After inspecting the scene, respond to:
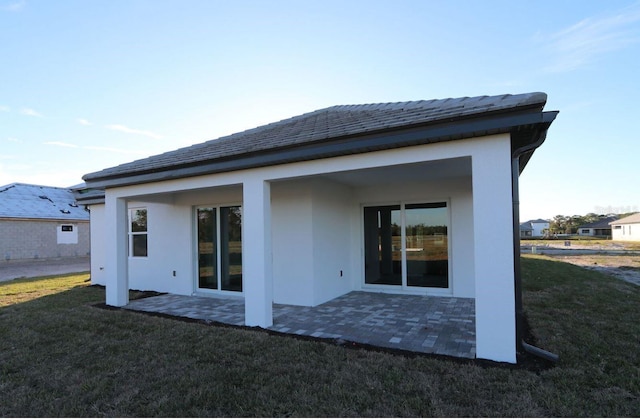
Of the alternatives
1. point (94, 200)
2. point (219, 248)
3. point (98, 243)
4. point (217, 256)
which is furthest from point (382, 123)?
point (98, 243)

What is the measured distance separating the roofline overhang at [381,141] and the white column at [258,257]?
559 millimetres

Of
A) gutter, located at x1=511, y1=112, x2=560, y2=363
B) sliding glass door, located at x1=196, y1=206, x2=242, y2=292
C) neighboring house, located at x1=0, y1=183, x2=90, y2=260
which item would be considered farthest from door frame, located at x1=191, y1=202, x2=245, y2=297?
neighboring house, located at x1=0, y1=183, x2=90, y2=260

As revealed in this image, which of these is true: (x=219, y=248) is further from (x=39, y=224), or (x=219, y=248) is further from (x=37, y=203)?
(x=37, y=203)

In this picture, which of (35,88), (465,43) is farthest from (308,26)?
(35,88)

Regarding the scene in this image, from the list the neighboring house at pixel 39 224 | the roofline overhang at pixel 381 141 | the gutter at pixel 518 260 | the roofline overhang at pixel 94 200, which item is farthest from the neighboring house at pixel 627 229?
the neighboring house at pixel 39 224

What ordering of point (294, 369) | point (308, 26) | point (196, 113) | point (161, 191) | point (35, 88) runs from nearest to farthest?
point (294, 369) → point (161, 191) → point (308, 26) → point (35, 88) → point (196, 113)

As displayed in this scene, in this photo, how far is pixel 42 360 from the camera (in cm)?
435

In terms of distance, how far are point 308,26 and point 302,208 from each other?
5.87 meters

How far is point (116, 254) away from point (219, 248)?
7.86 feet

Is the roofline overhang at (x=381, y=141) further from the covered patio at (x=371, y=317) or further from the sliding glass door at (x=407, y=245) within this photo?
the sliding glass door at (x=407, y=245)

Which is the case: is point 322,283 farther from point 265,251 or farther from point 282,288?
point 265,251

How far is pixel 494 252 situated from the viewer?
13.0ft

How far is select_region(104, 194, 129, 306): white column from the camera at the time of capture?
7746 mm

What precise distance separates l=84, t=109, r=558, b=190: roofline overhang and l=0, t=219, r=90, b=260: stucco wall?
21.4 m
